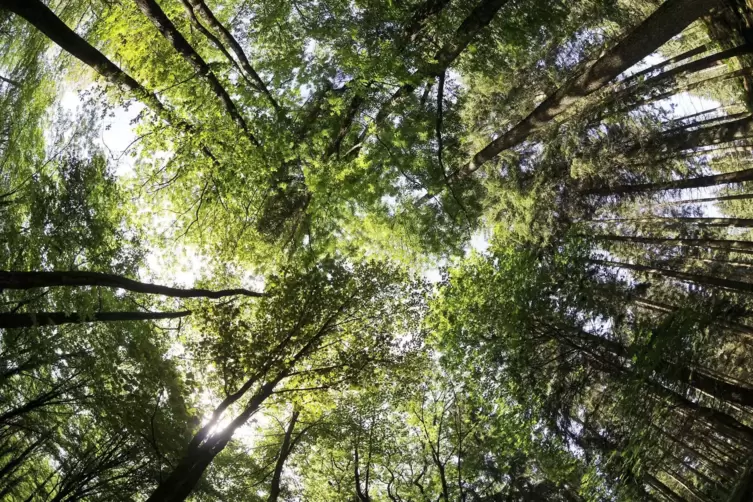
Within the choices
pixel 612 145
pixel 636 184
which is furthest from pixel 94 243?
pixel 636 184

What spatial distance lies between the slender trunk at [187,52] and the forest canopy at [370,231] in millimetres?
46

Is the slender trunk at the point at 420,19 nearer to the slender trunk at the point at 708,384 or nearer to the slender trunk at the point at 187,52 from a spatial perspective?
the slender trunk at the point at 187,52

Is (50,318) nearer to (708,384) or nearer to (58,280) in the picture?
(58,280)

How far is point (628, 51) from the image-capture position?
7.58 meters

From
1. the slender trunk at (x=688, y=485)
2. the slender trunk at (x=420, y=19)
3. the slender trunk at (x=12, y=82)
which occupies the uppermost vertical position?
the slender trunk at (x=420, y=19)

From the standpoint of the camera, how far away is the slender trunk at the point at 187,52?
9.33 m

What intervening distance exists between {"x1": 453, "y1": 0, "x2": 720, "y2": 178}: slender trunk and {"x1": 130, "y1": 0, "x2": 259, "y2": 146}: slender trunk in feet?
20.4

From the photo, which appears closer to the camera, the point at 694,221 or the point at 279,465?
the point at 694,221

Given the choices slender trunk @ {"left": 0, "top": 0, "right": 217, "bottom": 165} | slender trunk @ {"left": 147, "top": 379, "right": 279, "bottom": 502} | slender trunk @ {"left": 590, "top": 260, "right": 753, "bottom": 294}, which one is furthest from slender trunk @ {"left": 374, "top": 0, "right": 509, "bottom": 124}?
slender trunk @ {"left": 147, "top": 379, "right": 279, "bottom": 502}

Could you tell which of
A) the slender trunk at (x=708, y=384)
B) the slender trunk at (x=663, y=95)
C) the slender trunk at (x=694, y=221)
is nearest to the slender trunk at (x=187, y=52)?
Answer: the slender trunk at (x=663, y=95)

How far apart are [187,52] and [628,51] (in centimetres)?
836

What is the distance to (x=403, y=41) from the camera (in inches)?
376

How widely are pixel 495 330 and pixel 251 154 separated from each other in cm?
726

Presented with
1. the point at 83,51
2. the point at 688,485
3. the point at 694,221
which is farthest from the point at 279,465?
the point at 694,221
